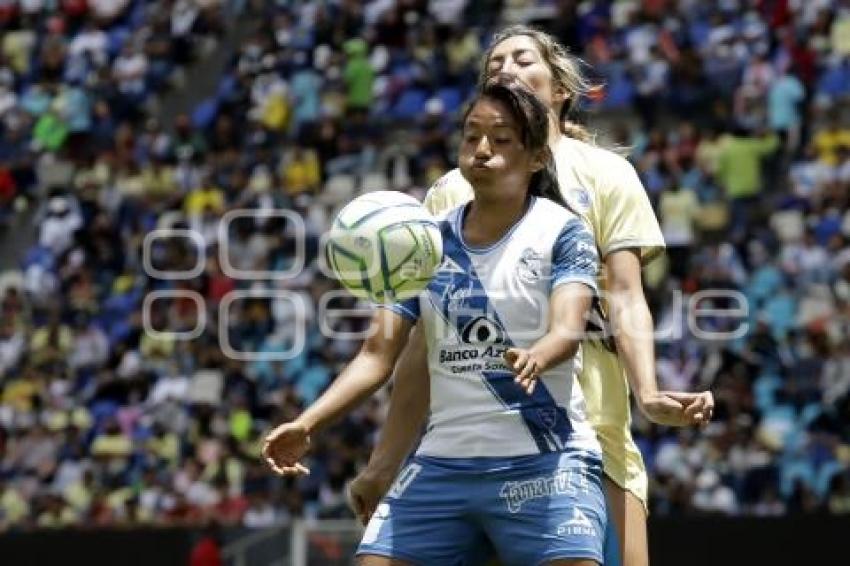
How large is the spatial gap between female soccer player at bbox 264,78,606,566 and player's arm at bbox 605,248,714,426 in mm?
209

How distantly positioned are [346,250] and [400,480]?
0.61m

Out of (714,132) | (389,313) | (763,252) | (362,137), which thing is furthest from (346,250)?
(362,137)

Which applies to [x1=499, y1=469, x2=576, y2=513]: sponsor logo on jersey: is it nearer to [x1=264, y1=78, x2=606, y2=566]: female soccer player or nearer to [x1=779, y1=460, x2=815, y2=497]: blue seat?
[x1=264, y1=78, x2=606, y2=566]: female soccer player

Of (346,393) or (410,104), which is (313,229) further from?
(346,393)

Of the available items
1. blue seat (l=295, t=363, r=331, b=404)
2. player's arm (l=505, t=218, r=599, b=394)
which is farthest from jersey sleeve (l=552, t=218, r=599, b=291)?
blue seat (l=295, t=363, r=331, b=404)

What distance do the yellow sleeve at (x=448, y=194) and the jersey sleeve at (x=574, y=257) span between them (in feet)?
2.08

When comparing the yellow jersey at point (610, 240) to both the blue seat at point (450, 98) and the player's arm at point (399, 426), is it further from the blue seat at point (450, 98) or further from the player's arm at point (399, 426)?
the blue seat at point (450, 98)

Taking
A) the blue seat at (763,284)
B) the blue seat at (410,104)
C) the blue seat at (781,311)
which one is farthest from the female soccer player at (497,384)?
the blue seat at (410,104)

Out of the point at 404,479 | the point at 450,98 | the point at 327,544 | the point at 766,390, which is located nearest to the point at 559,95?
the point at 404,479

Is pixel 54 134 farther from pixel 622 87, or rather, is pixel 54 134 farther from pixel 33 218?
pixel 622 87

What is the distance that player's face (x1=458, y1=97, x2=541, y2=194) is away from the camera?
16.9ft

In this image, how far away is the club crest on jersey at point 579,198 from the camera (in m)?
5.62

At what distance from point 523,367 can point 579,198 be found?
106 cm

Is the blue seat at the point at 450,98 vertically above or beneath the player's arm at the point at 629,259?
above
